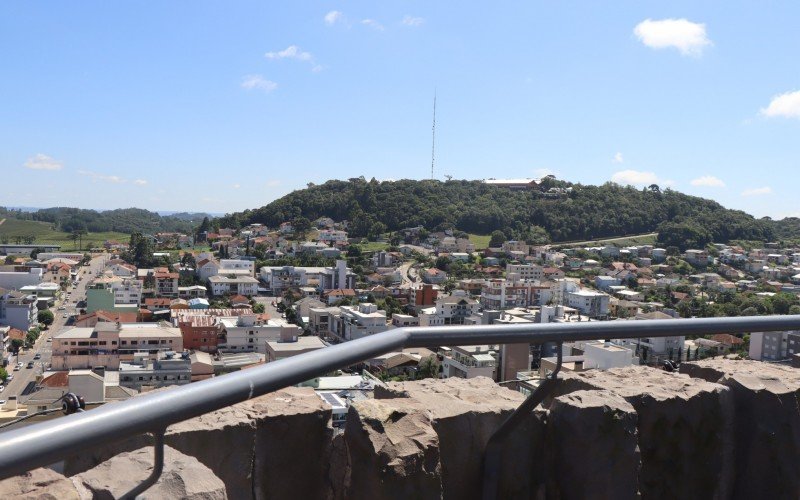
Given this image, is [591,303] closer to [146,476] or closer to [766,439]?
[766,439]

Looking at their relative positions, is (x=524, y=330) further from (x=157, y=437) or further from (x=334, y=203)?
(x=334, y=203)

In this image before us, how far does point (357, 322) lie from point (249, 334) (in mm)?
4042

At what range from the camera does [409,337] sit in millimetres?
1158

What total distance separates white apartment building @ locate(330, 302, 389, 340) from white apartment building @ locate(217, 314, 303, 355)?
84.8 inches

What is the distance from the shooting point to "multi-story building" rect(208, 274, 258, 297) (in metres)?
38.5

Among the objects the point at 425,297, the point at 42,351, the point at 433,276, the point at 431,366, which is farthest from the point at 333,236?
the point at 431,366

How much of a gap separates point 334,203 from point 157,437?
66.7 meters

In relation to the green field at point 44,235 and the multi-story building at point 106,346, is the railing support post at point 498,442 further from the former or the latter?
the green field at point 44,235

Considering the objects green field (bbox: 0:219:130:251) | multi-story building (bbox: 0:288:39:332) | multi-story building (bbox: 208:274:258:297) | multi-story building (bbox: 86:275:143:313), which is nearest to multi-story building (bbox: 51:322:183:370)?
multi-story building (bbox: 0:288:39:332)

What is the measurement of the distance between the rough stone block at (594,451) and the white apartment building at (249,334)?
22330mm

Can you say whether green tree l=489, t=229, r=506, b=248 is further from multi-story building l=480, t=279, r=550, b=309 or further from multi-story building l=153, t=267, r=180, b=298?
multi-story building l=153, t=267, r=180, b=298

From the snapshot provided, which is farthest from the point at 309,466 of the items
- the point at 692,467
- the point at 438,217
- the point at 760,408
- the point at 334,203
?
the point at 334,203

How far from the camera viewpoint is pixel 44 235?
2965 inches

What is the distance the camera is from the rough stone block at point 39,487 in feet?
2.57
